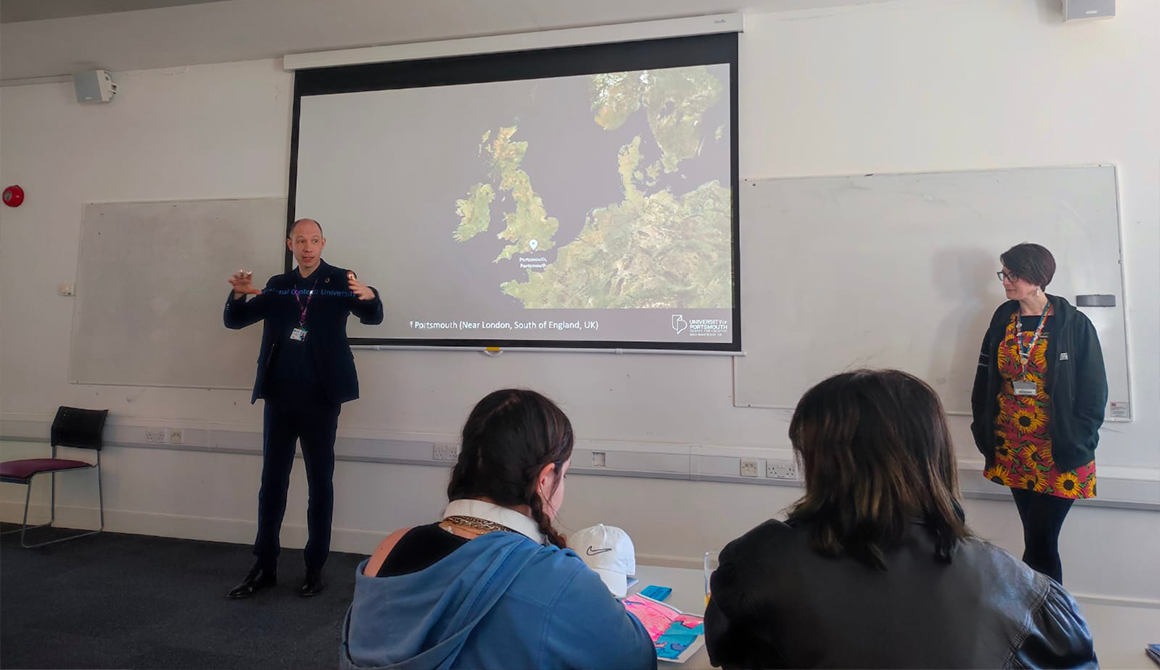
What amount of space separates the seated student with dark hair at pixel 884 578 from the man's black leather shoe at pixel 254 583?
2.70 metres

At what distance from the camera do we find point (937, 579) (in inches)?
32.5

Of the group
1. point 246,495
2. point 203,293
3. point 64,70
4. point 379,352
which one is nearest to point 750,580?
point 379,352

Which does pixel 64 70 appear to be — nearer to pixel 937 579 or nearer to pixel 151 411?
pixel 151 411

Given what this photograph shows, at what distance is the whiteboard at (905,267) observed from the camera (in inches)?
112

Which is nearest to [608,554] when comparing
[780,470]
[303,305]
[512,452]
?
[512,452]

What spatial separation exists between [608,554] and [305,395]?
2076 millimetres

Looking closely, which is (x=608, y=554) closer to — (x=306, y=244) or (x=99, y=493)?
(x=306, y=244)

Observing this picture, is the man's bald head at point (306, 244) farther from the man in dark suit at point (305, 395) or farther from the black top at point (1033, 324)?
the black top at point (1033, 324)

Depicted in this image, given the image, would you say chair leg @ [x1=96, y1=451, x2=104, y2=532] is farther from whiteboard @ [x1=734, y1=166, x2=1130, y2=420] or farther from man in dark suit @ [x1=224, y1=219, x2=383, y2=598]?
whiteboard @ [x1=734, y1=166, x2=1130, y2=420]

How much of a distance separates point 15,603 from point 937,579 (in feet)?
11.8

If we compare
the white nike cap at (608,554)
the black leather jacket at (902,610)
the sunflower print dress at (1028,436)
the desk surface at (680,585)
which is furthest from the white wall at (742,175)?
the black leather jacket at (902,610)

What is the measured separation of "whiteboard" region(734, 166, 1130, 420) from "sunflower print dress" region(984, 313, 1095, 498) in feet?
1.00

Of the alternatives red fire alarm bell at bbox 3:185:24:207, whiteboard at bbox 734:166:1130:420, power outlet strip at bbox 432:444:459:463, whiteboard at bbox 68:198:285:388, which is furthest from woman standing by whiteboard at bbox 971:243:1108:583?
red fire alarm bell at bbox 3:185:24:207

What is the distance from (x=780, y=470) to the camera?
3078 millimetres
